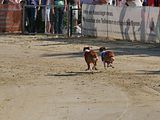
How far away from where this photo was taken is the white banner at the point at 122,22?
70.8 feet

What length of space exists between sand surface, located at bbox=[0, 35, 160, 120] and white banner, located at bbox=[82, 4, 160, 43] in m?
1.64

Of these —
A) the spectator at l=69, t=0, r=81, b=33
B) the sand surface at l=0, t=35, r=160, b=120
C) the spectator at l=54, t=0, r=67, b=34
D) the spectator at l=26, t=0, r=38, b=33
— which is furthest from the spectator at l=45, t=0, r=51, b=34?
the sand surface at l=0, t=35, r=160, b=120

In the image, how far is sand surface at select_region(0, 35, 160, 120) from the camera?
1016 cm

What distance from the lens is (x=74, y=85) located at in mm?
12711

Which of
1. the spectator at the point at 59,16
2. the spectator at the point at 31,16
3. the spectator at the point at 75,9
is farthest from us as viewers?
the spectator at the point at 31,16

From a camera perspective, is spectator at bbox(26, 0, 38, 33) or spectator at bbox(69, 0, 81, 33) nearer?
spectator at bbox(69, 0, 81, 33)

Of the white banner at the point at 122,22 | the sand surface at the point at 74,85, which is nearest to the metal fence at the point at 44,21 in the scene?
the white banner at the point at 122,22

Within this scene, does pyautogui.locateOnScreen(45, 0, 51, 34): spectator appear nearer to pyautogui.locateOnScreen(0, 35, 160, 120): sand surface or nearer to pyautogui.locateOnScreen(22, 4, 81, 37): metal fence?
pyautogui.locateOnScreen(22, 4, 81, 37): metal fence

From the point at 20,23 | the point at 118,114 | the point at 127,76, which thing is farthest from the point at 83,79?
the point at 20,23

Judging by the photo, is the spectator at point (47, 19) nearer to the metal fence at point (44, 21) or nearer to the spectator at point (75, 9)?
the metal fence at point (44, 21)

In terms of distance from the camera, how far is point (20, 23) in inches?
1046

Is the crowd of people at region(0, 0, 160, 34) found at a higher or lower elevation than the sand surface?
higher

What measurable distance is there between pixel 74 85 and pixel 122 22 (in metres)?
10.5

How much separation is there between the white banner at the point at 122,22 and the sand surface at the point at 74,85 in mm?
1640
